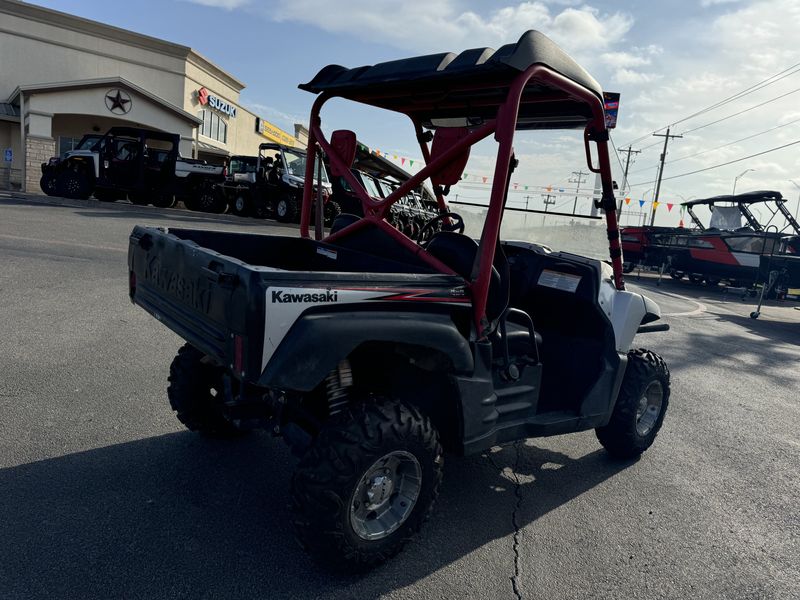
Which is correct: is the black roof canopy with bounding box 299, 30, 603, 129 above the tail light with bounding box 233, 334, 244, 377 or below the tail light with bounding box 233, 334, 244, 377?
above

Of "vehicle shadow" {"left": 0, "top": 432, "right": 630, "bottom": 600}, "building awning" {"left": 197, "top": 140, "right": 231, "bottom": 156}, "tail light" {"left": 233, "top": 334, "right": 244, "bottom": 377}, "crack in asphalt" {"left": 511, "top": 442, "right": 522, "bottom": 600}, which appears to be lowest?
"crack in asphalt" {"left": 511, "top": 442, "right": 522, "bottom": 600}

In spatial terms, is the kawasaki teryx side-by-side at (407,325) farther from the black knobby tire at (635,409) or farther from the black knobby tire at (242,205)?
the black knobby tire at (242,205)

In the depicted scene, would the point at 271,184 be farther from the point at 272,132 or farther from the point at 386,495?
the point at 272,132

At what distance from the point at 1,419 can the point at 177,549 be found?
175 cm

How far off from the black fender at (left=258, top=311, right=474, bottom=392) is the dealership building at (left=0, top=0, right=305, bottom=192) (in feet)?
83.1

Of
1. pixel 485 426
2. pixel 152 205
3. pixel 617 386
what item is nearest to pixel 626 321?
pixel 617 386

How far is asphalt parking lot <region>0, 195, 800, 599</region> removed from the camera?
2322 millimetres

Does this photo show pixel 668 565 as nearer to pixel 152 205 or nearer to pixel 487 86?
pixel 487 86

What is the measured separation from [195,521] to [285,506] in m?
0.44

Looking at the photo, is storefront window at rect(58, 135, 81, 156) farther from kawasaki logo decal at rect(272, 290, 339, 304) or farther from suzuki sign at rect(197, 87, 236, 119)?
kawasaki logo decal at rect(272, 290, 339, 304)

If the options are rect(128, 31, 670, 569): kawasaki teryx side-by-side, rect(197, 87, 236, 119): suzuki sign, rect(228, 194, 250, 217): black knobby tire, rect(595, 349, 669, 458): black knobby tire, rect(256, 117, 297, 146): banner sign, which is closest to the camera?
rect(128, 31, 670, 569): kawasaki teryx side-by-side

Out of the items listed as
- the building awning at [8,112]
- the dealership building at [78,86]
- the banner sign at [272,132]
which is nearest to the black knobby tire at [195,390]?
the dealership building at [78,86]

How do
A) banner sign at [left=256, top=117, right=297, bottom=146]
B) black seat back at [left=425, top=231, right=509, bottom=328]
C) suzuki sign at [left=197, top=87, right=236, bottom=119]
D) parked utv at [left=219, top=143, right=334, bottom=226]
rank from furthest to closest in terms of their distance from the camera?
banner sign at [left=256, top=117, right=297, bottom=146]
suzuki sign at [left=197, top=87, right=236, bottom=119]
parked utv at [left=219, top=143, right=334, bottom=226]
black seat back at [left=425, top=231, right=509, bottom=328]

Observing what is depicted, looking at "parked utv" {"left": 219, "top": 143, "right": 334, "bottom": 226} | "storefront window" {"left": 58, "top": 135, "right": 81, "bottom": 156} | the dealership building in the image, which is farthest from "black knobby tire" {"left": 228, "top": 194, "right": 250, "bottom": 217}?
"storefront window" {"left": 58, "top": 135, "right": 81, "bottom": 156}
